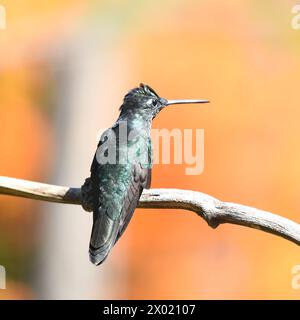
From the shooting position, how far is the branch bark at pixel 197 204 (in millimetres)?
4414

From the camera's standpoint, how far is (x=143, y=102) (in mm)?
5363

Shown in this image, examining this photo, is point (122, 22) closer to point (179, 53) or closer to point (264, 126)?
point (179, 53)

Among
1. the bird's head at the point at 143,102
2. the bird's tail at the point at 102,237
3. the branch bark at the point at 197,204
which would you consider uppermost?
the bird's head at the point at 143,102

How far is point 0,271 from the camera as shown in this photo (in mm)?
10898

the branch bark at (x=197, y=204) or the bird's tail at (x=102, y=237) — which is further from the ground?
the branch bark at (x=197, y=204)

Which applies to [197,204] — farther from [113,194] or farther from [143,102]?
[143,102]

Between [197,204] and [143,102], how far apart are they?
114cm

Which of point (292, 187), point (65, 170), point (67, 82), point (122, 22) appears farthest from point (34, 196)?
point (122, 22)

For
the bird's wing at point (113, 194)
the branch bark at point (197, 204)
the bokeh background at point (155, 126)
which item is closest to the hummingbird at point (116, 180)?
the bird's wing at point (113, 194)

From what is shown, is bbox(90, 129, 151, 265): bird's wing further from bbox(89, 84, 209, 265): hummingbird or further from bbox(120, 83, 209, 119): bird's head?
bbox(120, 83, 209, 119): bird's head

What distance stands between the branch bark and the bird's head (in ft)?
2.48

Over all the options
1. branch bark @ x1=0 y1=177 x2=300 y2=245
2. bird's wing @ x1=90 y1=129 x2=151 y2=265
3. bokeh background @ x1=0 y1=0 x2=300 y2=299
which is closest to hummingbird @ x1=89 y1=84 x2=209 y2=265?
bird's wing @ x1=90 y1=129 x2=151 y2=265

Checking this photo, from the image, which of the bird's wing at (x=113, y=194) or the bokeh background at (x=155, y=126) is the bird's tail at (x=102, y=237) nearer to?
the bird's wing at (x=113, y=194)

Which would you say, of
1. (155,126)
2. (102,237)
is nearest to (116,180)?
(102,237)
